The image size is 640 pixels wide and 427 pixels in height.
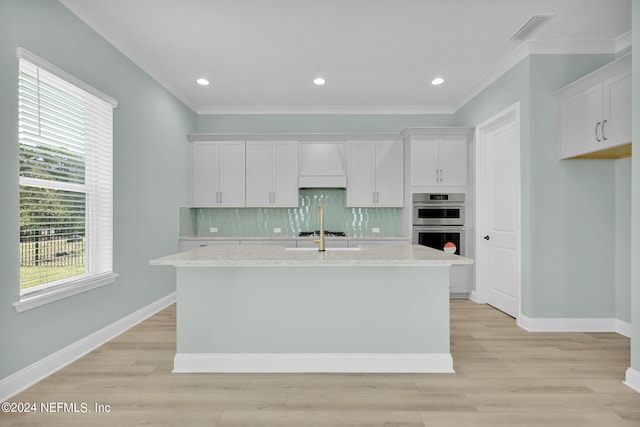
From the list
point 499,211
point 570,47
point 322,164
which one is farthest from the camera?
point 322,164

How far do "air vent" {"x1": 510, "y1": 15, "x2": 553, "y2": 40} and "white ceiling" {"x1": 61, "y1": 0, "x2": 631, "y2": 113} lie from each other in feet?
0.16

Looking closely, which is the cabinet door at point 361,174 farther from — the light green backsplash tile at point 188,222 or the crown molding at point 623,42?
the crown molding at point 623,42

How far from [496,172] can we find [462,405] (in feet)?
9.64

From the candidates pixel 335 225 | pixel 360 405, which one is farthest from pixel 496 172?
pixel 360 405

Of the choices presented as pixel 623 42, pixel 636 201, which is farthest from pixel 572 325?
pixel 623 42

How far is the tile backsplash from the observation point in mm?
5406

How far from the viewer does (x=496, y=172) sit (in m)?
4.15

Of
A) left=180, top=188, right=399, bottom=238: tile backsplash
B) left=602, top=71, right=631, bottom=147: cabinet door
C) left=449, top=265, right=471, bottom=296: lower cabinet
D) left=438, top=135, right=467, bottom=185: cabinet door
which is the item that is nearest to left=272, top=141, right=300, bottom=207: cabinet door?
left=180, top=188, right=399, bottom=238: tile backsplash

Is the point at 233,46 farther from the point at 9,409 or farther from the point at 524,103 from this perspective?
the point at 9,409

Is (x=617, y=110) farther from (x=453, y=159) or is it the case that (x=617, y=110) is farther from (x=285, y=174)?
(x=285, y=174)

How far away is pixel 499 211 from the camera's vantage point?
404 centimetres

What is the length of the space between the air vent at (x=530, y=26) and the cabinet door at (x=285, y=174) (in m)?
3.00

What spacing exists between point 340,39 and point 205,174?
2894mm

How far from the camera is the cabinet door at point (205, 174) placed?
5113 millimetres
